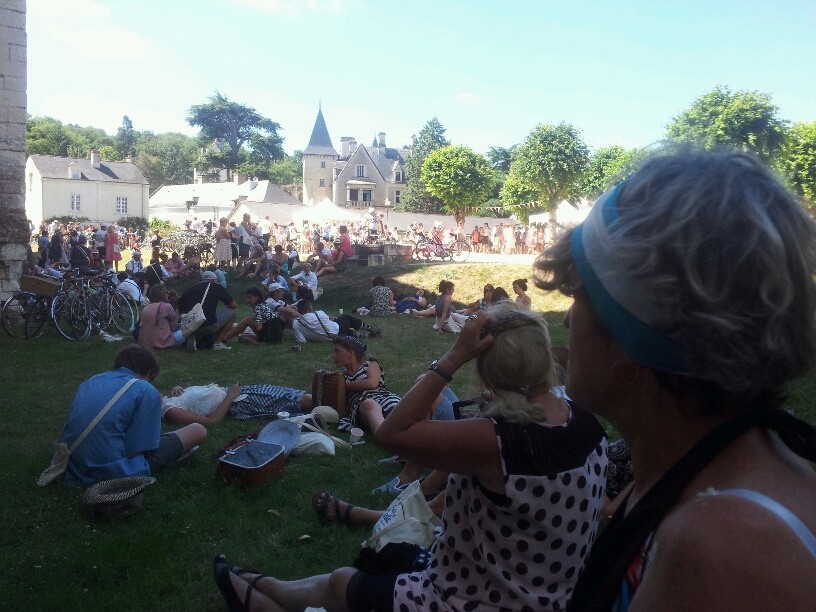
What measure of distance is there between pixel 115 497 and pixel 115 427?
61 centimetres

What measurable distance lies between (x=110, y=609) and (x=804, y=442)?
11.9 ft

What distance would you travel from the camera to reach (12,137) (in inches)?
537

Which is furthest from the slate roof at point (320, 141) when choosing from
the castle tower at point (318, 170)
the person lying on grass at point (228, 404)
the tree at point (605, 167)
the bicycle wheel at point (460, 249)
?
the person lying on grass at point (228, 404)

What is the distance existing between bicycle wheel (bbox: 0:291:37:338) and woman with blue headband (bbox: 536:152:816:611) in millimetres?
13115

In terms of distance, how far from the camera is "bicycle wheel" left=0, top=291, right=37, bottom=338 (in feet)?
40.0

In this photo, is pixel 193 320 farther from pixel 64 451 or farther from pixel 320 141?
pixel 320 141

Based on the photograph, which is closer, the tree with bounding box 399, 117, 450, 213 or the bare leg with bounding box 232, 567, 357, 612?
the bare leg with bounding box 232, 567, 357, 612

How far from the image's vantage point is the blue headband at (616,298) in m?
1.00

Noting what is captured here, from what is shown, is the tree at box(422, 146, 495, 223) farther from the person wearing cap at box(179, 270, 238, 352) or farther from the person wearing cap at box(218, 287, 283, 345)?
the person wearing cap at box(179, 270, 238, 352)

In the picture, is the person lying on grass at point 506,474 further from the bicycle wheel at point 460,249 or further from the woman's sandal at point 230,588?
the bicycle wheel at point 460,249

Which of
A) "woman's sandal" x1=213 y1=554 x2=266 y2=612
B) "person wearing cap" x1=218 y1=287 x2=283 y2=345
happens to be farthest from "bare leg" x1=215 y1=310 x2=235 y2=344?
"woman's sandal" x1=213 y1=554 x2=266 y2=612

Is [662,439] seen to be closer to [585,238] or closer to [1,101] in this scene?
[585,238]

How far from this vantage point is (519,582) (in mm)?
2277

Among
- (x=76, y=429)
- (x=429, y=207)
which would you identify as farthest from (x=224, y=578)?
(x=429, y=207)
